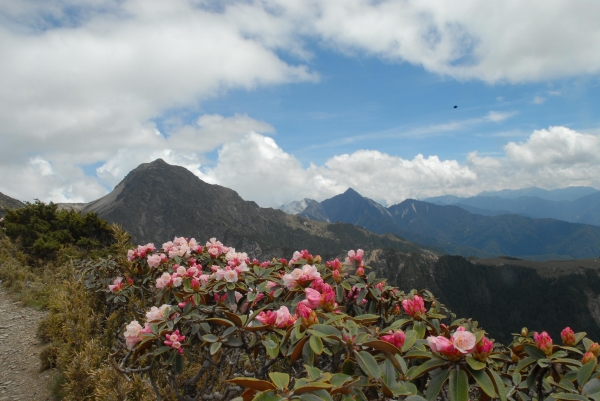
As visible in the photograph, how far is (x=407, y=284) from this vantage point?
12112 centimetres

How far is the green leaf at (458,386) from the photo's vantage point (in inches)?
69.2

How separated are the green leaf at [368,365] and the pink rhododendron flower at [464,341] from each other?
48cm

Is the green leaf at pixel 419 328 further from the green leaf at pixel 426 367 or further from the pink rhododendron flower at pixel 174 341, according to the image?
the pink rhododendron flower at pixel 174 341

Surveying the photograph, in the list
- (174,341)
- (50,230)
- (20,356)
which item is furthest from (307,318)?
(50,230)

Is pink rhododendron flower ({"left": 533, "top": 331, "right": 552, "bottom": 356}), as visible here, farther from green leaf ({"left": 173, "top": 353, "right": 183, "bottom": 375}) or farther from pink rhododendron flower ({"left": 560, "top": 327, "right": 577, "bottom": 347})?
green leaf ({"left": 173, "top": 353, "right": 183, "bottom": 375})

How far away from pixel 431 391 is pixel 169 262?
4.86m

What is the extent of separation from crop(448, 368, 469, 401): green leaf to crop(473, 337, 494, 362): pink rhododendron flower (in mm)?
159

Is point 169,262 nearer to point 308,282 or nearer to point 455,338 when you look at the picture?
point 308,282

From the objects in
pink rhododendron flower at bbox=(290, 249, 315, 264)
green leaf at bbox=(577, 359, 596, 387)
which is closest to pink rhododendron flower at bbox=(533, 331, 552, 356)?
green leaf at bbox=(577, 359, 596, 387)

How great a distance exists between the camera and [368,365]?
73.4 inches

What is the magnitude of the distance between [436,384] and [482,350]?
0.37 metres

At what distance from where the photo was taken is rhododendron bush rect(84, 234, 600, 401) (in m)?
1.82

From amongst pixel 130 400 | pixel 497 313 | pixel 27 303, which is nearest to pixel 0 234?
pixel 27 303

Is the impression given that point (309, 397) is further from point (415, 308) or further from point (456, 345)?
point (415, 308)
